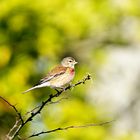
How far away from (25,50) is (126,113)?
9.47ft

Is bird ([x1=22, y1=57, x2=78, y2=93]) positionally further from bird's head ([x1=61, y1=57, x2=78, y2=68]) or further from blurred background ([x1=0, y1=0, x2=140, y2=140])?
blurred background ([x1=0, y1=0, x2=140, y2=140])

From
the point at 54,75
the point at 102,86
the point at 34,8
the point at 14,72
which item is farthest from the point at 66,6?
the point at 54,75

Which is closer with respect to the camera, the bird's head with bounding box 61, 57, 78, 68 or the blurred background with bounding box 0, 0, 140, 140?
the bird's head with bounding box 61, 57, 78, 68

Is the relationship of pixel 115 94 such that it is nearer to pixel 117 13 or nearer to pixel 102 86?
pixel 102 86

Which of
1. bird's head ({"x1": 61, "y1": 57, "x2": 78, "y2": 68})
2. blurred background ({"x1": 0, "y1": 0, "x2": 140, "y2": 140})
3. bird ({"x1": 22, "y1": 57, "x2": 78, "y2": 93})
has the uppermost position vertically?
blurred background ({"x1": 0, "y1": 0, "x2": 140, "y2": 140})

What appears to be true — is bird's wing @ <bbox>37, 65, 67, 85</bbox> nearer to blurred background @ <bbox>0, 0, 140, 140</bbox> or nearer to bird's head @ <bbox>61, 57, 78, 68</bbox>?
bird's head @ <bbox>61, 57, 78, 68</bbox>

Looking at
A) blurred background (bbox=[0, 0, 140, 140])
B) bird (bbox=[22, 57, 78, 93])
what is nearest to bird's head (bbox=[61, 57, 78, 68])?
bird (bbox=[22, 57, 78, 93])

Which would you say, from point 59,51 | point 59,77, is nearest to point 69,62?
point 59,77

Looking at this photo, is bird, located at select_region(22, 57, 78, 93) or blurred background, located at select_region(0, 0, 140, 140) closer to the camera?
bird, located at select_region(22, 57, 78, 93)

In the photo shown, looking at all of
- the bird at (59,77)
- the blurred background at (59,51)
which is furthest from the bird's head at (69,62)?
the blurred background at (59,51)

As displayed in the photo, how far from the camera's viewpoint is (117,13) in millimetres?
8797

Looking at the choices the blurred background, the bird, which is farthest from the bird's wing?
the blurred background

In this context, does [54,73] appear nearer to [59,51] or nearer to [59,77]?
[59,77]

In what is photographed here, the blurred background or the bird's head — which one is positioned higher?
the blurred background
